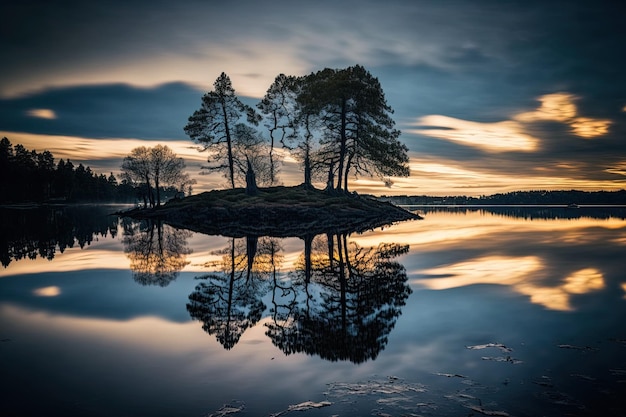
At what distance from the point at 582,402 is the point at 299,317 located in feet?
19.7

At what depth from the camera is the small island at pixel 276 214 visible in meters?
37.8

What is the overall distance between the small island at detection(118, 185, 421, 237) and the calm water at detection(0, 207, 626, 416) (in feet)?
65.9

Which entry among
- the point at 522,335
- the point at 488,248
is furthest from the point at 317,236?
the point at 522,335

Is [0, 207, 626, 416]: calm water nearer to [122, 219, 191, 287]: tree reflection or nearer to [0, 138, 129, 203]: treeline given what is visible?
[122, 219, 191, 287]: tree reflection

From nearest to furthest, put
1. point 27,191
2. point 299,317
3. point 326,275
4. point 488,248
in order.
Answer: point 299,317 < point 326,275 < point 488,248 < point 27,191

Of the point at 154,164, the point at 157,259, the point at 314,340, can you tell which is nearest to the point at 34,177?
the point at 154,164

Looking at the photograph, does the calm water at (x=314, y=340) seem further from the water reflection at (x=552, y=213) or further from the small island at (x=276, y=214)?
the water reflection at (x=552, y=213)

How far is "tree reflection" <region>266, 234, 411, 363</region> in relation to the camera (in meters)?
7.80

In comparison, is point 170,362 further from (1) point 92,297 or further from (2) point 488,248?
(2) point 488,248

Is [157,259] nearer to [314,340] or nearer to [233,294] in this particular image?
[233,294]

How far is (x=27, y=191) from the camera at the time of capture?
136 metres

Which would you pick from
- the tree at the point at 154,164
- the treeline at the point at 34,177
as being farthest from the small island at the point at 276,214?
the treeline at the point at 34,177

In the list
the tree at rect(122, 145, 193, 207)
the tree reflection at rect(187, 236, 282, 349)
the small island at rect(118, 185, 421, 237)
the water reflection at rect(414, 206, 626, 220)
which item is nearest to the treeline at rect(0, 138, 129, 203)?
the tree at rect(122, 145, 193, 207)

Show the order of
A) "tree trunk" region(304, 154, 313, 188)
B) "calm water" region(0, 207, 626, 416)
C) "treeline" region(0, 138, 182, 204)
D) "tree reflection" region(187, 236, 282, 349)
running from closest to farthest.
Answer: "calm water" region(0, 207, 626, 416), "tree reflection" region(187, 236, 282, 349), "tree trunk" region(304, 154, 313, 188), "treeline" region(0, 138, 182, 204)
